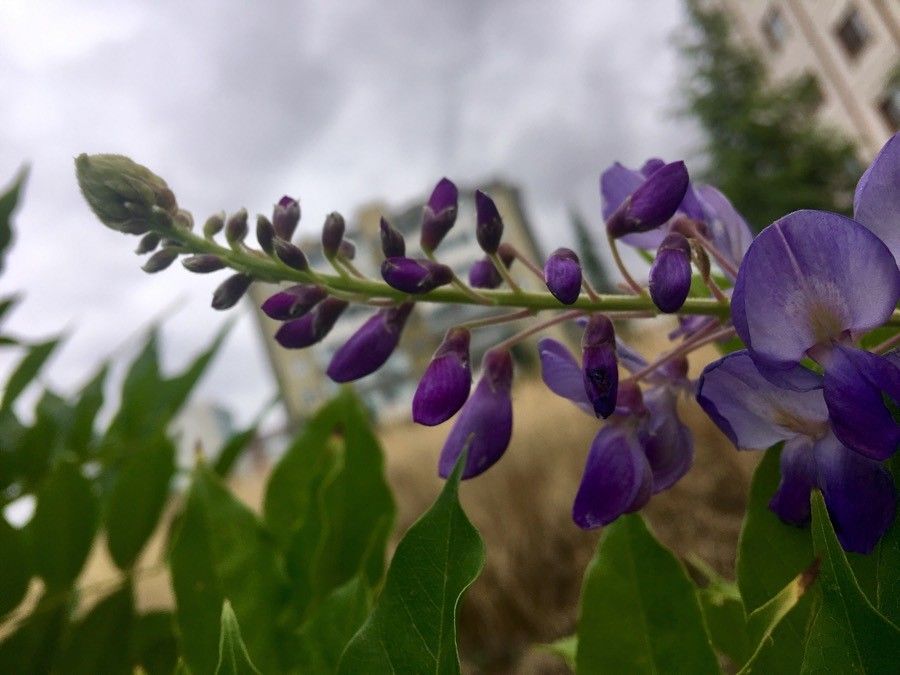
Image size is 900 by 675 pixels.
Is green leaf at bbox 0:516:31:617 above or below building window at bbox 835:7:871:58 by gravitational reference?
below

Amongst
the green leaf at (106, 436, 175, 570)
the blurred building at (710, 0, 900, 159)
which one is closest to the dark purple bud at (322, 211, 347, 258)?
the green leaf at (106, 436, 175, 570)

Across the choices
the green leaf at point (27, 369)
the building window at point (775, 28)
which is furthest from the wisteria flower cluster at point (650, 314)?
the building window at point (775, 28)

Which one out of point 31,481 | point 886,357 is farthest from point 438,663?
point 31,481

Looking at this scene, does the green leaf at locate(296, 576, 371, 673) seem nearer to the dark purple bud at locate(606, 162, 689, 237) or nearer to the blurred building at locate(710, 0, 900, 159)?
the dark purple bud at locate(606, 162, 689, 237)

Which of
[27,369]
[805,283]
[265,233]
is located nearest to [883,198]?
[805,283]

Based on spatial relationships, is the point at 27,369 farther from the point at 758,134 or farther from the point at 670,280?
the point at 758,134

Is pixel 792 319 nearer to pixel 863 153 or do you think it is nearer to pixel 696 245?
pixel 696 245
